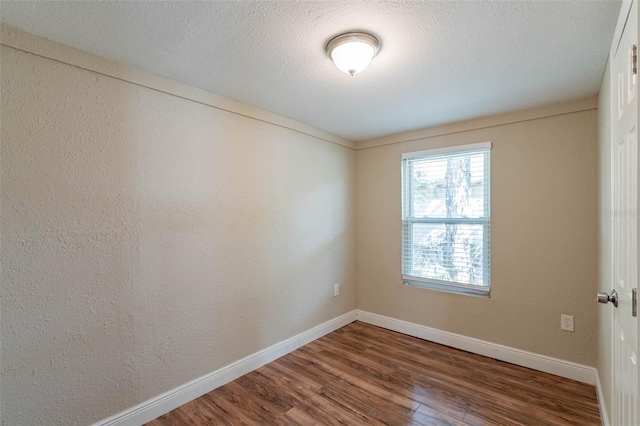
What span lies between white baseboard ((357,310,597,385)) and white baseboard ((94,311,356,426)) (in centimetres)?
84

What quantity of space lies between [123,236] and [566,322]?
11.1ft

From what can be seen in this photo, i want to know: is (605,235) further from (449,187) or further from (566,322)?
(449,187)

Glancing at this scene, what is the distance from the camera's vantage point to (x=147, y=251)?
195cm

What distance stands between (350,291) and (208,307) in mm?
1920

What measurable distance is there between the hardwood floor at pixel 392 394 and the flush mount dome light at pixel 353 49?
2198 millimetres

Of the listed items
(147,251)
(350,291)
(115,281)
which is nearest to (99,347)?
(115,281)

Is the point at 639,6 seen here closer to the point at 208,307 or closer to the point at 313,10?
the point at 313,10

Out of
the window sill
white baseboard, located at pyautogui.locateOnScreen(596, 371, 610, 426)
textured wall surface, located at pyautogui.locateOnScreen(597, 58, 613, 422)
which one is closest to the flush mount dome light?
textured wall surface, located at pyautogui.locateOnScreen(597, 58, 613, 422)

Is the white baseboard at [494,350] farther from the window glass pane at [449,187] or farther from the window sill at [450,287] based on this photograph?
the window glass pane at [449,187]

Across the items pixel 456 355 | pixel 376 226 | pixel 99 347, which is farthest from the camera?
pixel 376 226

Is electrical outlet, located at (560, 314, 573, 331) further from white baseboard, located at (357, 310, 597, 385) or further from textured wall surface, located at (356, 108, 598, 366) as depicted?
white baseboard, located at (357, 310, 597, 385)

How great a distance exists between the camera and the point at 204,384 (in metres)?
2.21

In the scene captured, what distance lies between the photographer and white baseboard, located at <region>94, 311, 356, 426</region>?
6.06ft

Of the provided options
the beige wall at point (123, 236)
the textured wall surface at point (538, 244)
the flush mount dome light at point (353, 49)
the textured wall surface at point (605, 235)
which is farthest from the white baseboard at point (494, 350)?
the flush mount dome light at point (353, 49)
